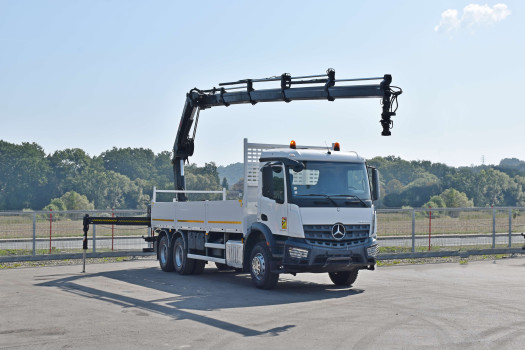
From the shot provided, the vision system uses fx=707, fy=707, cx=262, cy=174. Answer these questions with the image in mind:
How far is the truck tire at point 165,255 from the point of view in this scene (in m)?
20.2

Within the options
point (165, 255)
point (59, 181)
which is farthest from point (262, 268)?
point (59, 181)

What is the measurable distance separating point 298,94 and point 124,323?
9.69 m

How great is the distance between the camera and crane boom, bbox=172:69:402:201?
16.3 m

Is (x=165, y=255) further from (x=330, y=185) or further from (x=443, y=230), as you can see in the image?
(x=443, y=230)

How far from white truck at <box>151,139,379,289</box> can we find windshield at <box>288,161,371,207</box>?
0.07ft

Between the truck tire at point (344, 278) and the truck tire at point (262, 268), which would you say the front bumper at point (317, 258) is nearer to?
the truck tire at point (262, 268)

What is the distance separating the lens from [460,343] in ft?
31.3

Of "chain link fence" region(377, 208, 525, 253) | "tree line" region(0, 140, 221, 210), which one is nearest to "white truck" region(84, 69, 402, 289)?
"chain link fence" region(377, 208, 525, 253)

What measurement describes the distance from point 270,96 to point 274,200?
5460 millimetres

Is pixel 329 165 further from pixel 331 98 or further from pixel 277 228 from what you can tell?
pixel 331 98

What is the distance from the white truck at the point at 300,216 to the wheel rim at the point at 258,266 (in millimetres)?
22

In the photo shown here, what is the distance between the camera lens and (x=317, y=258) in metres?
14.9

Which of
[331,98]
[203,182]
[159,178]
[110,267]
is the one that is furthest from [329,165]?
[159,178]

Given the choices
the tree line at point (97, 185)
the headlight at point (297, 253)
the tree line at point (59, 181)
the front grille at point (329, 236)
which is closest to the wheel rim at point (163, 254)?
the headlight at point (297, 253)
